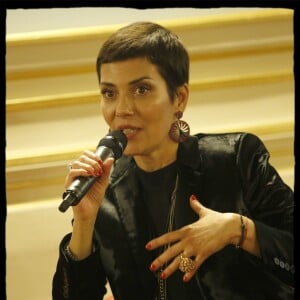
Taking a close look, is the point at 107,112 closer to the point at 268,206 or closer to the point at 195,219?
the point at 195,219

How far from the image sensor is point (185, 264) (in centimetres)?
119

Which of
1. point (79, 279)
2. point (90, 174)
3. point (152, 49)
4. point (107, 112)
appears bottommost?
point (79, 279)

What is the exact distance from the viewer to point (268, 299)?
122cm

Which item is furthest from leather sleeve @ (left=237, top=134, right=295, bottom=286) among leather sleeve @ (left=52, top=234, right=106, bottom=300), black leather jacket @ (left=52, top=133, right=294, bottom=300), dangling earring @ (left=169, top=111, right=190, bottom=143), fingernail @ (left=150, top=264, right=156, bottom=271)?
leather sleeve @ (left=52, top=234, right=106, bottom=300)

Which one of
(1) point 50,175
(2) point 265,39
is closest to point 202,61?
(2) point 265,39

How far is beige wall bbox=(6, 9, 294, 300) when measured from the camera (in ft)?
4.08

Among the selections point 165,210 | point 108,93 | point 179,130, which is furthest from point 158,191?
point 108,93

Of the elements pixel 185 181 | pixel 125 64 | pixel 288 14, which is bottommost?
pixel 185 181

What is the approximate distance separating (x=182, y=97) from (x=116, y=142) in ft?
0.64

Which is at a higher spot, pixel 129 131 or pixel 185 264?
pixel 129 131

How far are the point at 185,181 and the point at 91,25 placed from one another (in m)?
0.42

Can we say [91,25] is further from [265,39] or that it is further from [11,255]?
[11,255]

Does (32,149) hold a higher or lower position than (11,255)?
higher

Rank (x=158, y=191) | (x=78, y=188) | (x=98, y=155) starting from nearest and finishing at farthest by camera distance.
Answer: (x=78, y=188) < (x=98, y=155) < (x=158, y=191)
